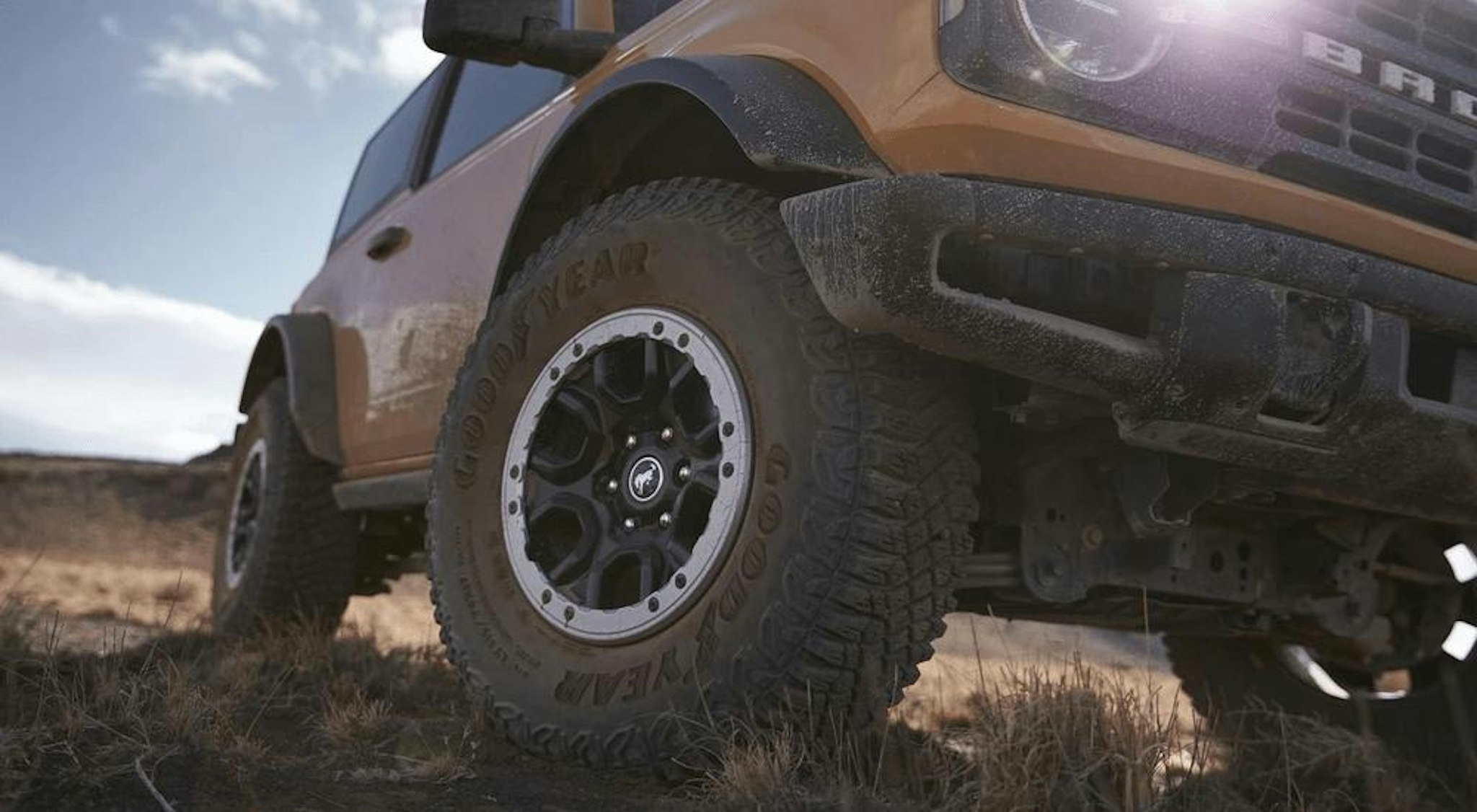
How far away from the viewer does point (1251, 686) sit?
3.47m

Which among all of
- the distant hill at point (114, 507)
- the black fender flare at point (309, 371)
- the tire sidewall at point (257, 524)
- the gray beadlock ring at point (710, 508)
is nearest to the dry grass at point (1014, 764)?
the gray beadlock ring at point (710, 508)

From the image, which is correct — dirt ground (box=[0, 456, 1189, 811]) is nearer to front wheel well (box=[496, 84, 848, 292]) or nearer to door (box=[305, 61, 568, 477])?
door (box=[305, 61, 568, 477])

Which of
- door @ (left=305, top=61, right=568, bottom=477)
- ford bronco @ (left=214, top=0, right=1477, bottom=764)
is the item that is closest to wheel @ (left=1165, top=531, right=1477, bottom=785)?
ford bronco @ (left=214, top=0, right=1477, bottom=764)

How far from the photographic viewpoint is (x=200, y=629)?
438 cm

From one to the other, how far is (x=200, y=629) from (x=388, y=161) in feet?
6.53

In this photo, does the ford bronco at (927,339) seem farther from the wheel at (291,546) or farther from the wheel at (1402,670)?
the wheel at (291,546)

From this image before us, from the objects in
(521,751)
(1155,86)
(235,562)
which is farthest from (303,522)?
(1155,86)

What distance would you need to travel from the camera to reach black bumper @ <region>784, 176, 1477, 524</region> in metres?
1.71

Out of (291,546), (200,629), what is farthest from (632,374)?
(200,629)

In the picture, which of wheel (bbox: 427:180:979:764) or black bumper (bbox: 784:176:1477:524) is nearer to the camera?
black bumper (bbox: 784:176:1477:524)

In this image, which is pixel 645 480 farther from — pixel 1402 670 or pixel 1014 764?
pixel 1402 670

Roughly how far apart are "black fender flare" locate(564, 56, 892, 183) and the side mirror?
1.81 ft

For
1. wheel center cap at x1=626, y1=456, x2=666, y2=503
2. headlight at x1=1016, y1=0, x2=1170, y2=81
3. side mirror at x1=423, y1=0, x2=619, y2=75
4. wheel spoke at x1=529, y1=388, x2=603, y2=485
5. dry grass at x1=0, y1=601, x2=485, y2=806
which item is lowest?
dry grass at x1=0, y1=601, x2=485, y2=806

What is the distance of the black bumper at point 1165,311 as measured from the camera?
5.61 feet
